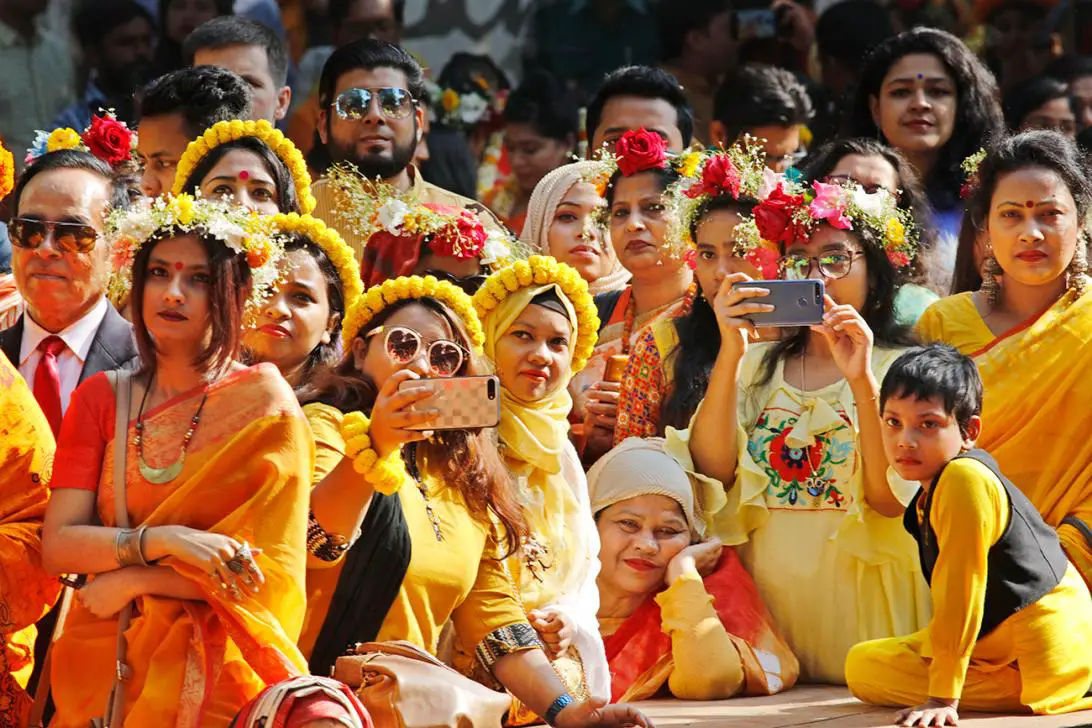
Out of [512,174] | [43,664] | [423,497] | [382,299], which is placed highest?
[512,174]

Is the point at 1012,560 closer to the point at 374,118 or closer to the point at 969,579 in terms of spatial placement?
the point at 969,579

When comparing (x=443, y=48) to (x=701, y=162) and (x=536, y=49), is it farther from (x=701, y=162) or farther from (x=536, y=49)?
(x=701, y=162)

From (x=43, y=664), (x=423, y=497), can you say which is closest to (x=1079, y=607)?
(x=423, y=497)

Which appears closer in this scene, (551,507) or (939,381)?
(939,381)

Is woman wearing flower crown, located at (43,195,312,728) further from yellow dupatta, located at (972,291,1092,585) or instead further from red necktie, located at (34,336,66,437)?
yellow dupatta, located at (972,291,1092,585)

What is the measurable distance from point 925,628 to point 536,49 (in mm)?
5273

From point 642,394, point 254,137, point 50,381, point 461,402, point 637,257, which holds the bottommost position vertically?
point 642,394

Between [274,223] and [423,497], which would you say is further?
[274,223]

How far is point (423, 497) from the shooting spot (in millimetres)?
5109

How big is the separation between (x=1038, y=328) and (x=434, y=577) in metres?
2.32

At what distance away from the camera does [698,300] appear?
6.84m

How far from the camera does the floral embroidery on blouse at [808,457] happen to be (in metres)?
6.35

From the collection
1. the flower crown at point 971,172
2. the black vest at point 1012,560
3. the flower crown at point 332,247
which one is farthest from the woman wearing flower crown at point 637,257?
the black vest at point 1012,560

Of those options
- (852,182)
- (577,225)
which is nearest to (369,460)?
(852,182)
